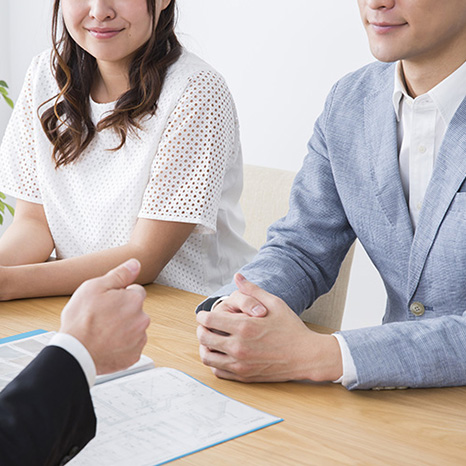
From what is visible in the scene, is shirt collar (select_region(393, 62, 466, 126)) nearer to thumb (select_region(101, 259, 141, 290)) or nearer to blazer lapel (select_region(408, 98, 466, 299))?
blazer lapel (select_region(408, 98, 466, 299))

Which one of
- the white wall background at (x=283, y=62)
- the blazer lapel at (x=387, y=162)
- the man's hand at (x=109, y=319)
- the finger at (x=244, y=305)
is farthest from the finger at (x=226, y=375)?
the white wall background at (x=283, y=62)

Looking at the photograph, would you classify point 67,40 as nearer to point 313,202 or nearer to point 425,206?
point 313,202

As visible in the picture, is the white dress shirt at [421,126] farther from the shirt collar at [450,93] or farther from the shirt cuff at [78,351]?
the shirt cuff at [78,351]

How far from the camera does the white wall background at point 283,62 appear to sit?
9.58ft

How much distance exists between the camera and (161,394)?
1.11 metres

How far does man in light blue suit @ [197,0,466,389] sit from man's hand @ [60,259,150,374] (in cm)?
25

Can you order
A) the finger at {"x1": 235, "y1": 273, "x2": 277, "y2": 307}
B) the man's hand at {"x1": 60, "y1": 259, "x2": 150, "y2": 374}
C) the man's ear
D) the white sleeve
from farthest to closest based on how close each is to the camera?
the man's ear
the white sleeve
the finger at {"x1": 235, "y1": 273, "x2": 277, "y2": 307}
the man's hand at {"x1": 60, "y1": 259, "x2": 150, "y2": 374}

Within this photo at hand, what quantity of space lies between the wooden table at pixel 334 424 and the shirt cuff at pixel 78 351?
0.56ft

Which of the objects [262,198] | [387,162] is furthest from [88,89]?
[387,162]

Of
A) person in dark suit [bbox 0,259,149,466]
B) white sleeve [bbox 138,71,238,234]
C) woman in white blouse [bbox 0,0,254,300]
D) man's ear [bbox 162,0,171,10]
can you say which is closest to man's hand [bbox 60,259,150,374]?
person in dark suit [bbox 0,259,149,466]

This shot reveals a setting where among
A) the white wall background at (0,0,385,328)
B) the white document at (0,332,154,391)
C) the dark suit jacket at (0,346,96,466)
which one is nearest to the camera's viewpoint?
the dark suit jacket at (0,346,96,466)

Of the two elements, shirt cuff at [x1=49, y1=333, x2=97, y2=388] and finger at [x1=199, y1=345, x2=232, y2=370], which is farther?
finger at [x1=199, y1=345, x2=232, y2=370]

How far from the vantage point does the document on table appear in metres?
0.94

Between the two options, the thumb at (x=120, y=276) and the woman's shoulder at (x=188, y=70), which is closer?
the thumb at (x=120, y=276)
